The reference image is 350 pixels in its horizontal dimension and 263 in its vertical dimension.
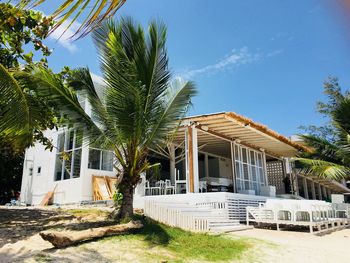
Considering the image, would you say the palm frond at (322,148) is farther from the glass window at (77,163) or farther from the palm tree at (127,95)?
the glass window at (77,163)

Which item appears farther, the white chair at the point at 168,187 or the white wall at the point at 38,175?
the white wall at the point at 38,175

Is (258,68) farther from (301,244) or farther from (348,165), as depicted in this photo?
(301,244)

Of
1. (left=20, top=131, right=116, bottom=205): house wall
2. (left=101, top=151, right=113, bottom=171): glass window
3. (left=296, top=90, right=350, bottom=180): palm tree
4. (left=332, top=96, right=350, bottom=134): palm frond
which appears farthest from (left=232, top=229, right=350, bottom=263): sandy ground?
(left=101, top=151, right=113, bottom=171): glass window

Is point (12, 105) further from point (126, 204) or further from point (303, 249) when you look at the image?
point (303, 249)

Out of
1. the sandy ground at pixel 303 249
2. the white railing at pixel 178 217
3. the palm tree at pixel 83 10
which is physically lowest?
the sandy ground at pixel 303 249

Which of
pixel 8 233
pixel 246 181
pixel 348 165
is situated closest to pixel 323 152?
pixel 348 165

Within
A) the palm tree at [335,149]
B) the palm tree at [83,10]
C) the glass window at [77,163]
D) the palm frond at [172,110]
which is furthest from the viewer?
the glass window at [77,163]

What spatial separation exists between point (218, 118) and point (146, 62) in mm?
5154

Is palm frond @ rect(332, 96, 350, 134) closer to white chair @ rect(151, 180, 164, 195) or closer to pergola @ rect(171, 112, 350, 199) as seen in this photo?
pergola @ rect(171, 112, 350, 199)

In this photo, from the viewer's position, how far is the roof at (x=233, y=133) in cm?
1298

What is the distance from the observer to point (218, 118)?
12.8m

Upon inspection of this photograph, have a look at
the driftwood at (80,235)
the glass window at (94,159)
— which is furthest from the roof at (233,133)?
the driftwood at (80,235)

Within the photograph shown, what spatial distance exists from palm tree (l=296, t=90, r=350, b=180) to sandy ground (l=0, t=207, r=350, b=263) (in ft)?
19.0

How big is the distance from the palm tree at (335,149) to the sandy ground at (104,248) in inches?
228
